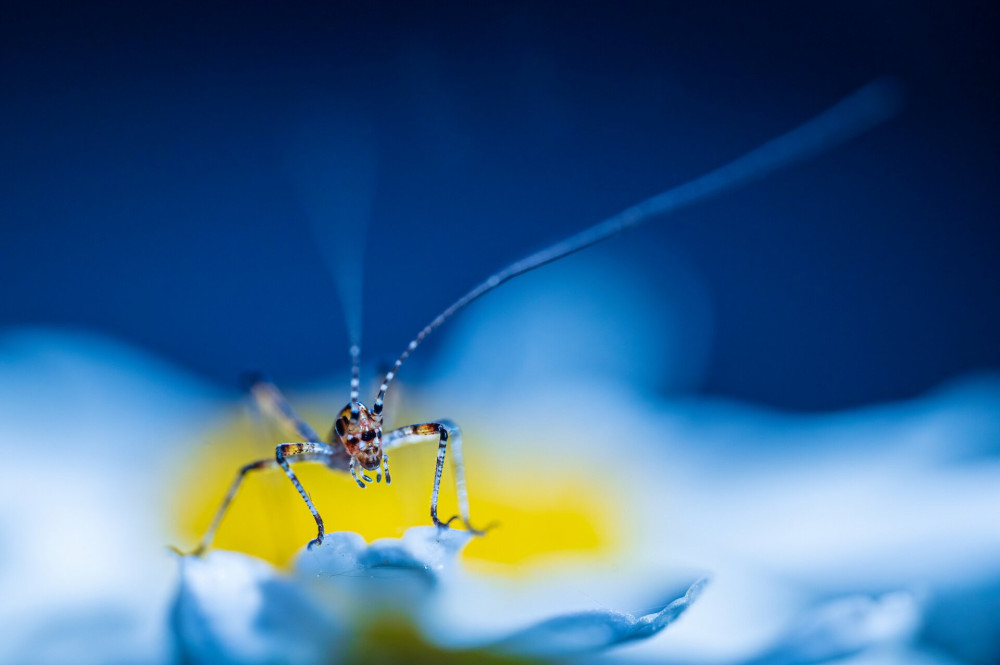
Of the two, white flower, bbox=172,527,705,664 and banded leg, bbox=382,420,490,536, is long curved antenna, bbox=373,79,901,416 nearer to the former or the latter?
banded leg, bbox=382,420,490,536

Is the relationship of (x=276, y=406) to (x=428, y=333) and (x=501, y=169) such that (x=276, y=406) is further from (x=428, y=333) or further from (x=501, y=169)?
(x=501, y=169)

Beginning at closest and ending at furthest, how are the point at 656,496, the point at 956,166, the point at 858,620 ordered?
the point at 858,620
the point at 656,496
the point at 956,166

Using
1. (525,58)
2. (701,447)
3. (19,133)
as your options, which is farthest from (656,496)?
(19,133)

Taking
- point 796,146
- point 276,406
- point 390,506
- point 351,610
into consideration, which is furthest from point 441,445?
point 796,146

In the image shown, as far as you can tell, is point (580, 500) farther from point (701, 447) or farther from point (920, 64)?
point (920, 64)

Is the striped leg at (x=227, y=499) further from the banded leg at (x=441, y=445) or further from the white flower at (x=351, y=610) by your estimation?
the white flower at (x=351, y=610)

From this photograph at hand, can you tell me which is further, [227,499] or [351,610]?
[227,499]
